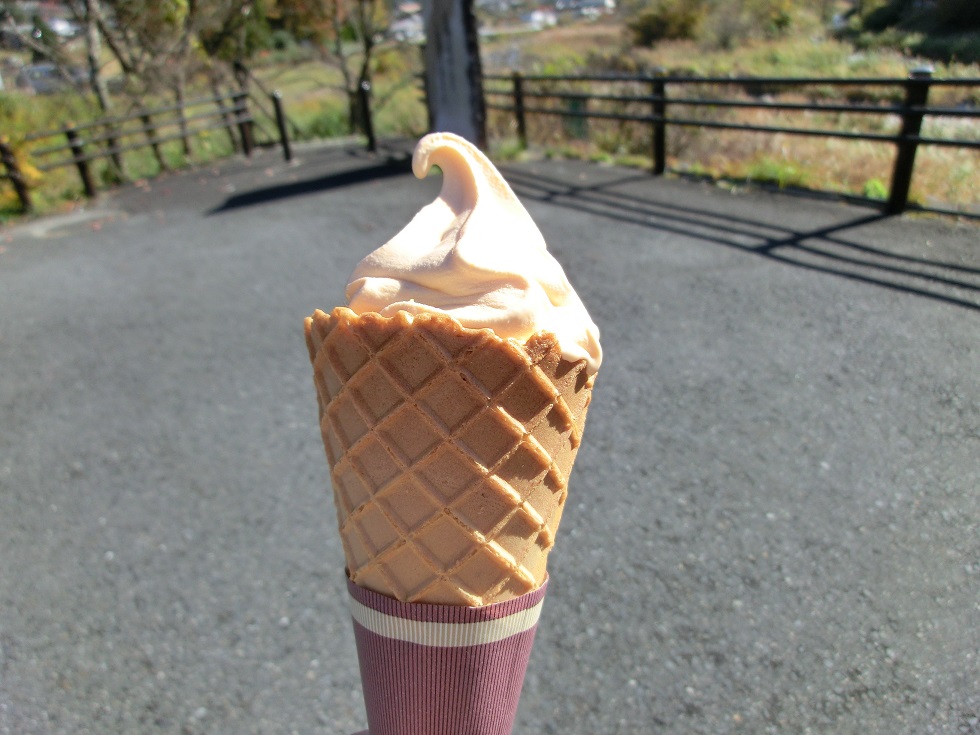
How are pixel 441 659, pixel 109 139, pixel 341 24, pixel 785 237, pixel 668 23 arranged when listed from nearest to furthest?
pixel 441 659 < pixel 785 237 < pixel 109 139 < pixel 668 23 < pixel 341 24

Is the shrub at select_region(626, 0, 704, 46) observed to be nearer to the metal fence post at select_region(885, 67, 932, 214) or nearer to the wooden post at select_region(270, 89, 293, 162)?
the wooden post at select_region(270, 89, 293, 162)

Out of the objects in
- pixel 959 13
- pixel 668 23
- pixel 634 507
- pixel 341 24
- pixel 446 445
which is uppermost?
pixel 341 24

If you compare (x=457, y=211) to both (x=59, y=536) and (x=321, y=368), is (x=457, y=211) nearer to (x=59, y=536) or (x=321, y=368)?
(x=321, y=368)

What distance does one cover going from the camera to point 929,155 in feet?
20.0

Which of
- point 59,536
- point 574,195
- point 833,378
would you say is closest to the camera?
point 59,536

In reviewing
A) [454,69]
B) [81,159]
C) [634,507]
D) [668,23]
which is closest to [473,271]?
[634,507]

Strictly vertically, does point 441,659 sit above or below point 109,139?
below

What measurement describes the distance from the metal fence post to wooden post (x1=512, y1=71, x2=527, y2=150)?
554 cm

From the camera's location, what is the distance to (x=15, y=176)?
31.0 ft

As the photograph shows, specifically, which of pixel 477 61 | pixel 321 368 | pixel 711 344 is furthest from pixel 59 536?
pixel 477 61

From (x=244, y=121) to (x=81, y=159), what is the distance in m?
Result: 2.69

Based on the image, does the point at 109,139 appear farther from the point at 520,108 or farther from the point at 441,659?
the point at 441,659

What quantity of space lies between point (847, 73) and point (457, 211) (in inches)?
246

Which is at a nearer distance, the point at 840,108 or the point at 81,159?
the point at 840,108
